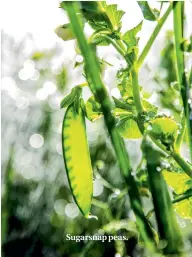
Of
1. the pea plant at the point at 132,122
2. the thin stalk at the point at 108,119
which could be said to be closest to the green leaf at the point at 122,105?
the pea plant at the point at 132,122

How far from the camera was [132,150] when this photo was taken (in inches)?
44.2

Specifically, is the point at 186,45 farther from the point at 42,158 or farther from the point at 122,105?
the point at 42,158

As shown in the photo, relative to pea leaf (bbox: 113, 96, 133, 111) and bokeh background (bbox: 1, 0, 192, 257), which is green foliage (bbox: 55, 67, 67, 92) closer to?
bokeh background (bbox: 1, 0, 192, 257)

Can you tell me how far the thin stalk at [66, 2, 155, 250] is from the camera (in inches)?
10.1

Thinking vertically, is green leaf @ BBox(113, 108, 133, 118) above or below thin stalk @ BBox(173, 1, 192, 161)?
below

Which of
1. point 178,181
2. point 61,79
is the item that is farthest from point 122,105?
point 61,79

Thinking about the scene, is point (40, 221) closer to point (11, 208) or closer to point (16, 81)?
point (11, 208)

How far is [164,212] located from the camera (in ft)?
0.81

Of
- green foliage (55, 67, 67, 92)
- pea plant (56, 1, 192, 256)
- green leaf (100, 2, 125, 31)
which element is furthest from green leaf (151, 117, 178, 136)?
green foliage (55, 67, 67, 92)

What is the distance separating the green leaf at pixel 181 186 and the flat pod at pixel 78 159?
0.29 ft

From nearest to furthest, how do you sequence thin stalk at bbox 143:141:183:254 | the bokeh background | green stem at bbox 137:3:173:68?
thin stalk at bbox 143:141:183:254
green stem at bbox 137:3:173:68
the bokeh background

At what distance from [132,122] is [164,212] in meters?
0.19

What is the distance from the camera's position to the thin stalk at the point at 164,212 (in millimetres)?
244

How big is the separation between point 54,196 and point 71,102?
91cm
